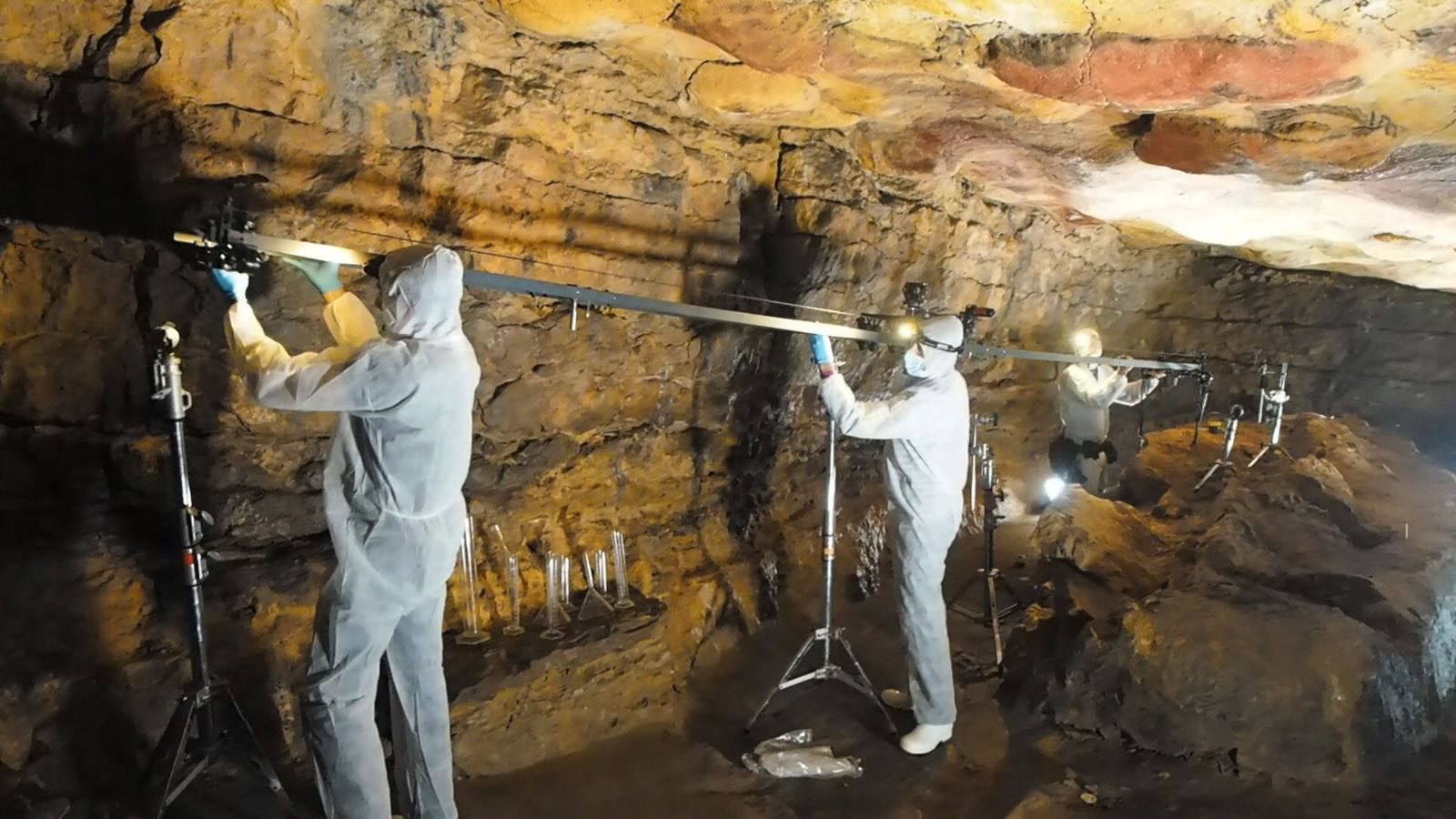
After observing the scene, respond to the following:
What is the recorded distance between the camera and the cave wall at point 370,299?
3.01 meters

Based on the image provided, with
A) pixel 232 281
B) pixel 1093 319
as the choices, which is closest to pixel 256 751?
pixel 232 281

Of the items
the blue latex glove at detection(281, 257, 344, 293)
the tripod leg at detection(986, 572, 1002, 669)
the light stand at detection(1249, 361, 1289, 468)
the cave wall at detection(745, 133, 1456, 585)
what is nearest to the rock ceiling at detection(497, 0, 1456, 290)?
the cave wall at detection(745, 133, 1456, 585)

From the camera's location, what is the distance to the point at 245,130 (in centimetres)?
317

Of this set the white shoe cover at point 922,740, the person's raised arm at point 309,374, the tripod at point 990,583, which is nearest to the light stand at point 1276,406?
the tripod at point 990,583

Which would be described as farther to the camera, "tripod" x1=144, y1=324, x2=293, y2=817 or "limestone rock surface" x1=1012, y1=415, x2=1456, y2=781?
"limestone rock surface" x1=1012, y1=415, x2=1456, y2=781

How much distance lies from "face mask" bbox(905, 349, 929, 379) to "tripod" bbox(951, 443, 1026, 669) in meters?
1.45

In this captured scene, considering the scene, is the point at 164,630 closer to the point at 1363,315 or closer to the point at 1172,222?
the point at 1172,222

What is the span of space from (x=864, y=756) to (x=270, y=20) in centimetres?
395

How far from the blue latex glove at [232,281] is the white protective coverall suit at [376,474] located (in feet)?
0.12

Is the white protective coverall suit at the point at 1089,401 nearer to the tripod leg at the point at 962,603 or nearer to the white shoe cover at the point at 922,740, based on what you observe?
the tripod leg at the point at 962,603

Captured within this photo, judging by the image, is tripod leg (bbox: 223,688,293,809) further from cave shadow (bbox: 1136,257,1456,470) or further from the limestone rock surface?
cave shadow (bbox: 1136,257,1456,470)

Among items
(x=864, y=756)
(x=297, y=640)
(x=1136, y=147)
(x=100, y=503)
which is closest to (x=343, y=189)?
(x=100, y=503)

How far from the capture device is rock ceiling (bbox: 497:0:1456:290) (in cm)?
272

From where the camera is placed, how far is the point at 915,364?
3.64m
